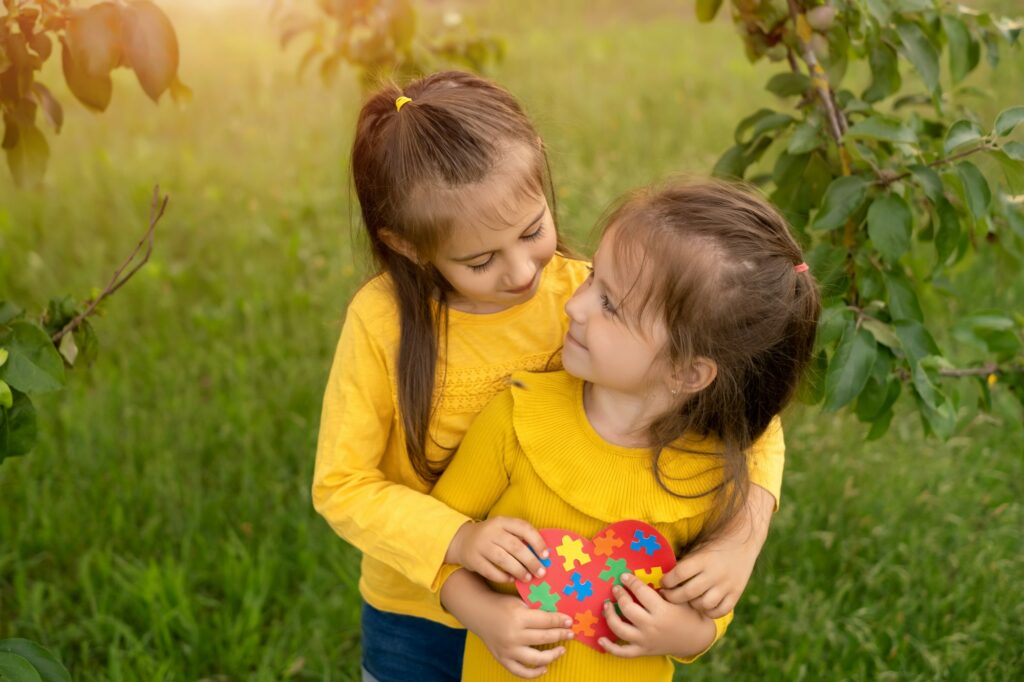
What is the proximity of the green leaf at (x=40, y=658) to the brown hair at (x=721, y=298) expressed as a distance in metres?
0.99

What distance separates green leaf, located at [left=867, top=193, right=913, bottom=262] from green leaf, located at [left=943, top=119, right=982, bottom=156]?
148 mm

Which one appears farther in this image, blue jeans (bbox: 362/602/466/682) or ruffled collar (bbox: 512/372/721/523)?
blue jeans (bbox: 362/602/466/682)

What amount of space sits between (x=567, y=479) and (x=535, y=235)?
14.6 inches

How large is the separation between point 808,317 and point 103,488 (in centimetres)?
208

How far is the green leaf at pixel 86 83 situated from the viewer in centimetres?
173

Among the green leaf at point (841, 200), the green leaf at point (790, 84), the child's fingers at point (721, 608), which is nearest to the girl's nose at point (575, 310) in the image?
the child's fingers at point (721, 608)

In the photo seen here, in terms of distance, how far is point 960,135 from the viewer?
1.70m

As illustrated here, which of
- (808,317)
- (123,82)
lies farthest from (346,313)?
(123,82)

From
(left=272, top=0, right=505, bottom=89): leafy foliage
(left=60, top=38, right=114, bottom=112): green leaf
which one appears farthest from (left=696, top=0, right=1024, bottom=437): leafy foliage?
(left=60, top=38, right=114, bottom=112): green leaf

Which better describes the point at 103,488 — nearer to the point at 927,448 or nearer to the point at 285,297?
the point at 285,297

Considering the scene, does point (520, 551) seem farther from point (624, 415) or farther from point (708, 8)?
point (708, 8)

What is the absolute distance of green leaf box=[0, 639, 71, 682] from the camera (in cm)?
166

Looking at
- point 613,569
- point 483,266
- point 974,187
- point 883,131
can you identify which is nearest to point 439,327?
point 483,266

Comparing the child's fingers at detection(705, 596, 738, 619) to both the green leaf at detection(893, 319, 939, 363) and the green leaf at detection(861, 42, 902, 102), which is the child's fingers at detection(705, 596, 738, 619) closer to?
the green leaf at detection(893, 319, 939, 363)
